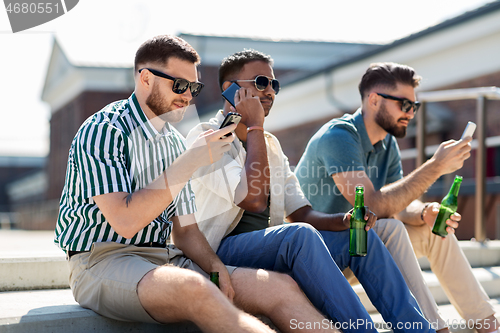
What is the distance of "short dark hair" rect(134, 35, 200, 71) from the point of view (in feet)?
8.01

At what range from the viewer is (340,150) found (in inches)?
125

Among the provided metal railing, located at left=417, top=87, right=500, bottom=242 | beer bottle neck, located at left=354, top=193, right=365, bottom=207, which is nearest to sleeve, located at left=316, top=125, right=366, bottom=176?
beer bottle neck, located at left=354, top=193, right=365, bottom=207

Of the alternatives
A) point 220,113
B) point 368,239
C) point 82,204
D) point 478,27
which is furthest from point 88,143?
point 478,27

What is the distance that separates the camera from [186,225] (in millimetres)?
2471

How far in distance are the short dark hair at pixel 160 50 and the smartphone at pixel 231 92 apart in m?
0.50

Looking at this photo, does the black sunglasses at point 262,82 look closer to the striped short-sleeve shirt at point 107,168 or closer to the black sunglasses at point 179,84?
the black sunglasses at point 179,84

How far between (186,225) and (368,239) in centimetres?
93

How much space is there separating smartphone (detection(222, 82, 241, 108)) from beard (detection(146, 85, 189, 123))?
485 mm

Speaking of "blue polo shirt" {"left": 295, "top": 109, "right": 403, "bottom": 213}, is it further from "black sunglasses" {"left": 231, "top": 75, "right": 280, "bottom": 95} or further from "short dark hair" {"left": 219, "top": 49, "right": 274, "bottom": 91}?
"short dark hair" {"left": 219, "top": 49, "right": 274, "bottom": 91}

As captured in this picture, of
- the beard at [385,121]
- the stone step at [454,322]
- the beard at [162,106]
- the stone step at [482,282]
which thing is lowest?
the stone step at [482,282]

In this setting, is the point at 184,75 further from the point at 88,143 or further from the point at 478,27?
the point at 478,27

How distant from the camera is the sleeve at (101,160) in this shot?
204 cm

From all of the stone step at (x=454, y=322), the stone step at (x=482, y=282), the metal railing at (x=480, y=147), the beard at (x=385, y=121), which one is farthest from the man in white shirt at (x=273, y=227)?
the metal railing at (x=480, y=147)

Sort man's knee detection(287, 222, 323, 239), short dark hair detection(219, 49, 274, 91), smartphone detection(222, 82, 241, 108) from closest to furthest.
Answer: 1. man's knee detection(287, 222, 323, 239)
2. smartphone detection(222, 82, 241, 108)
3. short dark hair detection(219, 49, 274, 91)
